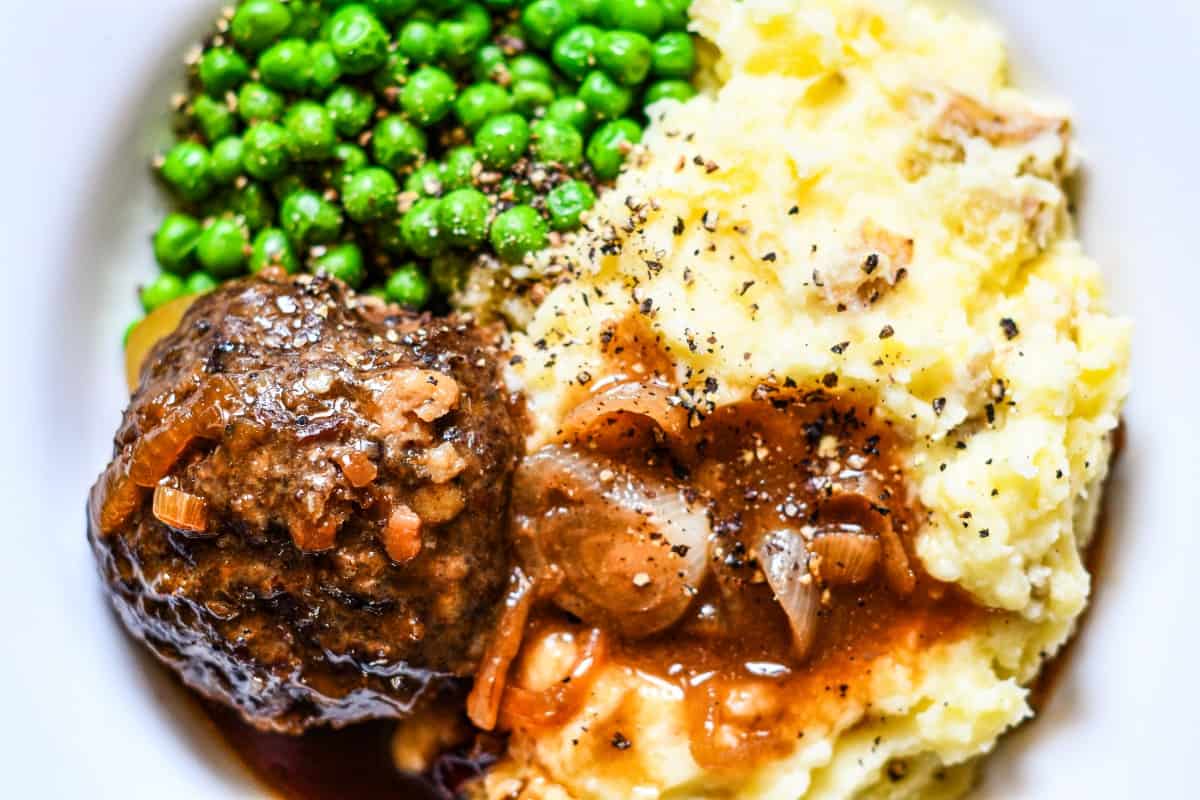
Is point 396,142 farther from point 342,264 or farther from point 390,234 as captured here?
point 342,264

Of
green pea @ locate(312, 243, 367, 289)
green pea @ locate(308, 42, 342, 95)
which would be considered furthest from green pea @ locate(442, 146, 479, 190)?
green pea @ locate(308, 42, 342, 95)

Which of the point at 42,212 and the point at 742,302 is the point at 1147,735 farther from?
the point at 42,212

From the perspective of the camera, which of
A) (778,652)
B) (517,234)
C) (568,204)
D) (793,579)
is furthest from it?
(568,204)

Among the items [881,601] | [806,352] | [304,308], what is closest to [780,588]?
[881,601]

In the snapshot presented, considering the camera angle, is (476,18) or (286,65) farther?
(476,18)

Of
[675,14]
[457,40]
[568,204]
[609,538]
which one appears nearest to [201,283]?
[457,40]

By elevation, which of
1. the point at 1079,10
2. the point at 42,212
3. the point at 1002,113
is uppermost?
the point at 1079,10

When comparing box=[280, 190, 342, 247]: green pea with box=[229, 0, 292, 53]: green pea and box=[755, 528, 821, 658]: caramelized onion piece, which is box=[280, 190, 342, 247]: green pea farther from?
box=[755, 528, 821, 658]: caramelized onion piece
